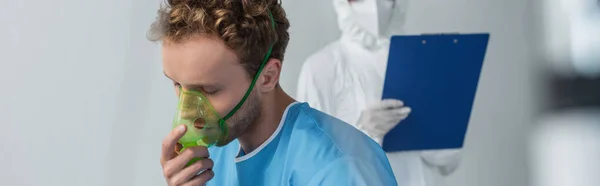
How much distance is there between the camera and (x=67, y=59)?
1964mm


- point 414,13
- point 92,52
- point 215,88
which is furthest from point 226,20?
point 414,13

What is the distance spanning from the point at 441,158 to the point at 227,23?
3.47 feet

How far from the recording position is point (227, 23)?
888 mm

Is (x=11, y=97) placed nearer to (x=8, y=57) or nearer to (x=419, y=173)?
(x=8, y=57)

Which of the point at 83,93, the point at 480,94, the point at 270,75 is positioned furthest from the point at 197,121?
the point at 480,94

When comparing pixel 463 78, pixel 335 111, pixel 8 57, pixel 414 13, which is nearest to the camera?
pixel 463 78

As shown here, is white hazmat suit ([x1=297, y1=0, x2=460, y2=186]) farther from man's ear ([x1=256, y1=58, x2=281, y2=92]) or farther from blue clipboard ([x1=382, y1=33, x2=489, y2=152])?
man's ear ([x1=256, y1=58, x2=281, y2=92])

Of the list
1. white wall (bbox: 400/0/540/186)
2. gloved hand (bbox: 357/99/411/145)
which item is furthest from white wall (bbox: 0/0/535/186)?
gloved hand (bbox: 357/99/411/145)

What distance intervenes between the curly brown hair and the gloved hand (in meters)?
0.68

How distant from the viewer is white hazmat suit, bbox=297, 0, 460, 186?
1714 millimetres

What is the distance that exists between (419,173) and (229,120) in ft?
2.90

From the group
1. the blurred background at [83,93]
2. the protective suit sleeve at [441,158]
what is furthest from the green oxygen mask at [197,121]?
the blurred background at [83,93]

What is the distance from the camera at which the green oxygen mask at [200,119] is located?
94cm

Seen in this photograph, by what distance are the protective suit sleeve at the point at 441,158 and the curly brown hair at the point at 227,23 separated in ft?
3.09
